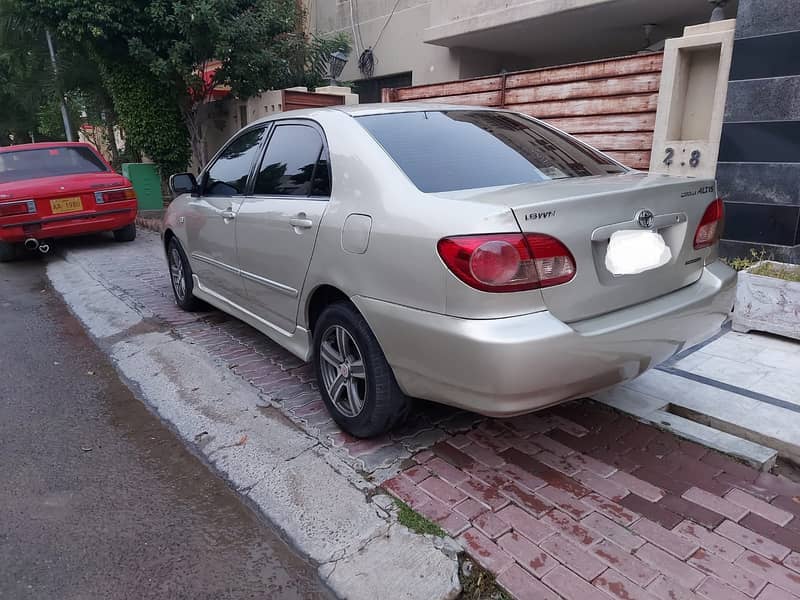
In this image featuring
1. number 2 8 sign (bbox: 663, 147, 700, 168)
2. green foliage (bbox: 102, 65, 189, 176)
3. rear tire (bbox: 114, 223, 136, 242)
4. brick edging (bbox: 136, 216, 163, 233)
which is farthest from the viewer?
green foliage (bbox: 102, 65, 189, 176)

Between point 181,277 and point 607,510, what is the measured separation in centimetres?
409

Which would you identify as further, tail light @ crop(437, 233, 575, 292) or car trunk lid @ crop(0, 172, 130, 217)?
car trunk lid @ crop(0, 172, 130, 217)

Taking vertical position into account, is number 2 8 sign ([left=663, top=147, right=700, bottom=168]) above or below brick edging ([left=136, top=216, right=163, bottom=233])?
above

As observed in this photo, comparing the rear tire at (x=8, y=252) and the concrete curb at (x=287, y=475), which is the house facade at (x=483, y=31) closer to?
the concrete curb at (x=287, y=475)

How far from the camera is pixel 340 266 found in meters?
2.87

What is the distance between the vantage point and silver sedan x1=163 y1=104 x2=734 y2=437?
2.31 meters

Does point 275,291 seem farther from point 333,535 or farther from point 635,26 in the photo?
point 635,26

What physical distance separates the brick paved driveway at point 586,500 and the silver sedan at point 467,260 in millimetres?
323

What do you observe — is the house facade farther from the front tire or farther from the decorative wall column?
the front tire

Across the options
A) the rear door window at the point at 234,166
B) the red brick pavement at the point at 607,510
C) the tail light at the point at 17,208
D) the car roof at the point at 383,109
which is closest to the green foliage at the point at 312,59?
the tail light at the point at 17,208

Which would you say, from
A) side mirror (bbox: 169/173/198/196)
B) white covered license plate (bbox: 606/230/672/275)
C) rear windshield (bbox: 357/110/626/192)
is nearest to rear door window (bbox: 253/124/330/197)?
rear windshield (bbox: 357/110/626/192)

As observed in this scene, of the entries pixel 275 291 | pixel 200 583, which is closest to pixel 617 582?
pixel 200 583

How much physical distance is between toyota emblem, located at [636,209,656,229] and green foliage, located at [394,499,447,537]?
152 cm

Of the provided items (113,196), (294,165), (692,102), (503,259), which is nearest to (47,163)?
(113,196)
